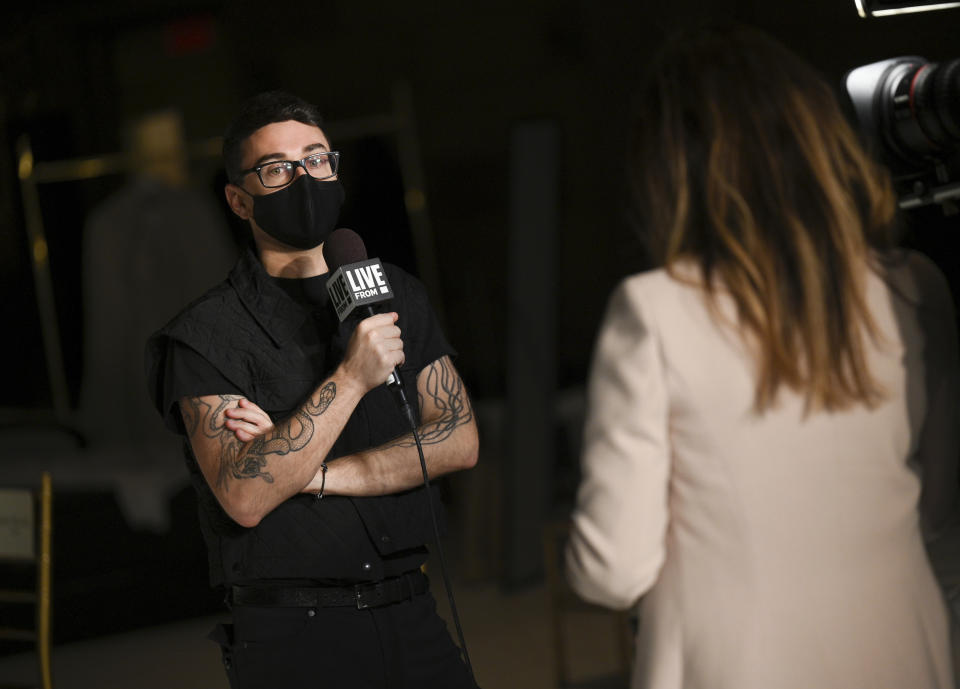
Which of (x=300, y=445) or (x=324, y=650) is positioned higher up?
(x=300, y=445)

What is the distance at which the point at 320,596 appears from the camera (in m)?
1.53

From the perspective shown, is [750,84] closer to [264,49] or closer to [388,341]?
[388,341]

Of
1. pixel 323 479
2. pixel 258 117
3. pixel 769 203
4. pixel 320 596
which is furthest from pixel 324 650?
pixel 769 203

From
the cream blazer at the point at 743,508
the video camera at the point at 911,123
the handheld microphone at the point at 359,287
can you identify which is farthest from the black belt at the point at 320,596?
the video camera at the point at 911,123

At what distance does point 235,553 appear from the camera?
1.52 meters

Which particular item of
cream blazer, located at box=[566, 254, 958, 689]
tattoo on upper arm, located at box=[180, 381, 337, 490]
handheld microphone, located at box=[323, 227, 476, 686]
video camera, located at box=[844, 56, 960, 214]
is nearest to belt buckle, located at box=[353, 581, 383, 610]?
handheld microphone, located at box=[323, 227, 476, 686]

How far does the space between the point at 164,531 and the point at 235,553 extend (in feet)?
9.34

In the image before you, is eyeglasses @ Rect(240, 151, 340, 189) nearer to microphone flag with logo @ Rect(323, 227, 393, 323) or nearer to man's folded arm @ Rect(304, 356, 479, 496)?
microphone flag with logo @ Rect(323, 227, 393, 323)

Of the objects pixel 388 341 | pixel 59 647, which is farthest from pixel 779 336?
pixel 59 647

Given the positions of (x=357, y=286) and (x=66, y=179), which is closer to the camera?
(x=357, y=286)

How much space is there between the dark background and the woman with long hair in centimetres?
334

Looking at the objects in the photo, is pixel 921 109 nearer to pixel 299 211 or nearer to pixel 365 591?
pixel 299 211

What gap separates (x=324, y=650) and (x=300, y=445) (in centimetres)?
30

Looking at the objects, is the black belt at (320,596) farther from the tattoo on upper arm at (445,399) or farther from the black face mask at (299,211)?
the black face mask at (299,211)
